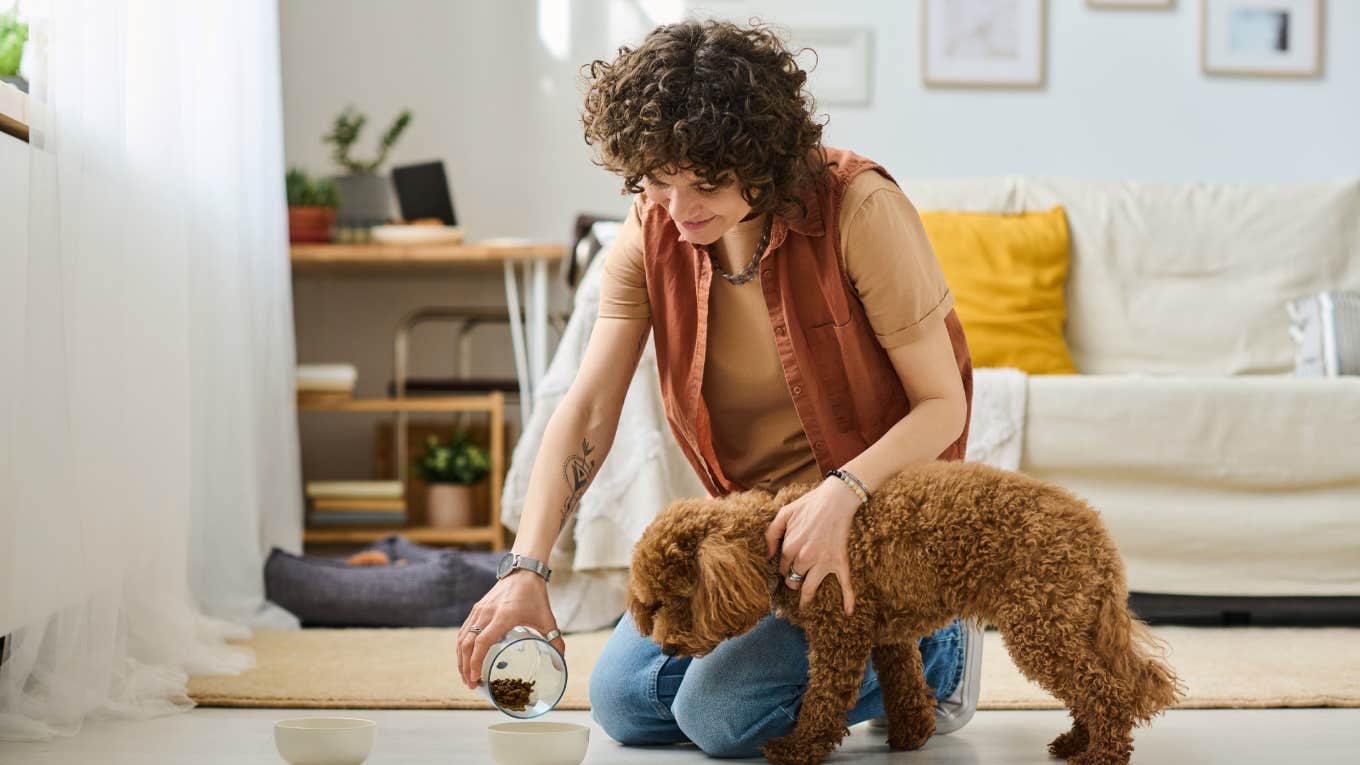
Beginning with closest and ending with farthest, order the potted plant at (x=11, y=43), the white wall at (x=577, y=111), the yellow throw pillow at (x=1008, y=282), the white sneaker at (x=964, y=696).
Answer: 1. the white sneaker at (x=964, y=696)
2. the potted plant at (x=11, y=43)
3. the yellow throw pillow at (x=1008, y=282)
4. the white wall at (x=577, y=111)

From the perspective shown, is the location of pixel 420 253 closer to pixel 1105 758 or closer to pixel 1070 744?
pixel 1070 744

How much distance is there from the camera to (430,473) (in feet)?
11.3

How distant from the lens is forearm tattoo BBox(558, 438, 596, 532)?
5.22 ft

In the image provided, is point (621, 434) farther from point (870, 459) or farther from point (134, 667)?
point (870, 459)

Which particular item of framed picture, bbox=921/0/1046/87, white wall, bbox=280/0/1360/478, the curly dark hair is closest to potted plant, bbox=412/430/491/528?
white wall, bbox=280/0/1360/478

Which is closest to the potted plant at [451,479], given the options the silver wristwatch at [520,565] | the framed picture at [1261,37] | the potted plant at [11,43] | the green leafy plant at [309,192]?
the green leafy plant at [309,192]

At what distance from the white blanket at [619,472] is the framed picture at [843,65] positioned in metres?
1.43

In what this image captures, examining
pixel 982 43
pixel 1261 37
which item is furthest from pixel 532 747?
pixel 1261 37

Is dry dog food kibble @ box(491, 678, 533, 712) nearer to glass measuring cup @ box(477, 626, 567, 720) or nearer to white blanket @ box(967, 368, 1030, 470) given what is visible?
glass measuring cup @ box(477, 626, 567, 720)

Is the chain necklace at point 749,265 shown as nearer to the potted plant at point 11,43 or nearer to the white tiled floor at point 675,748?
the white tiled floor at point 675,748

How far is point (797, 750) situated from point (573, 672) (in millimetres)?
756

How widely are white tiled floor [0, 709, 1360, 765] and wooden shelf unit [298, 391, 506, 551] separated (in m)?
1.41

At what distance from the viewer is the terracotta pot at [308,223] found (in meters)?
3.49

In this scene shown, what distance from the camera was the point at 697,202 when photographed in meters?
1.42
